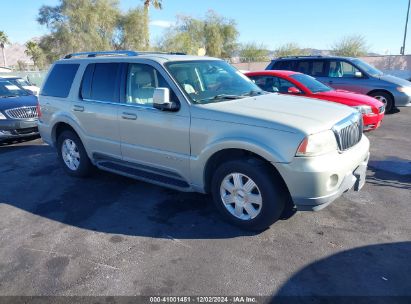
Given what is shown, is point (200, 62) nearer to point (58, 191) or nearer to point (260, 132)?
point (260, 132)

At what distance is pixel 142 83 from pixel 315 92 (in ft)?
15.6

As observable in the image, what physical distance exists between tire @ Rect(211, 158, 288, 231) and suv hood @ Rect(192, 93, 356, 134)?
0.46 m

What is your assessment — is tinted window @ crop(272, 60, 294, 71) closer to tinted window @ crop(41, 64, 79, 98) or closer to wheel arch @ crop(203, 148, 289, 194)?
tinted window @ crop(41, 64, 79, 98)

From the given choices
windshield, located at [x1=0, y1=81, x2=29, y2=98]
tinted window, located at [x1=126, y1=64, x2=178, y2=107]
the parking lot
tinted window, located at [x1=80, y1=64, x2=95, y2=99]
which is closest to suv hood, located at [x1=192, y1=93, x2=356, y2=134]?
tinted window, located at [x1=126, y1=64, x2=178, y2=107]

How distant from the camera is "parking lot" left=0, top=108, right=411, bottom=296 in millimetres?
3021

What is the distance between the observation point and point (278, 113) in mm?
3701

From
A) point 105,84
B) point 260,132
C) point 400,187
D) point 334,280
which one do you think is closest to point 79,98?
point 105,84

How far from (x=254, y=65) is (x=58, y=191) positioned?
3008 cm

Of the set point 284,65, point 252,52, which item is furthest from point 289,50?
point 284,65

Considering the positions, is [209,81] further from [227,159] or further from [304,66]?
[304,66]

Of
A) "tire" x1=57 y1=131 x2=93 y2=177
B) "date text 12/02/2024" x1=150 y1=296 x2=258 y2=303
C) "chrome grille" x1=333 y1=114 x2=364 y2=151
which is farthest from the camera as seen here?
"tire" x1=57 y1=131 x2=93 y2=177

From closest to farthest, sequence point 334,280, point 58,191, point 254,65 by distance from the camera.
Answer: point 334,280, point 58,191, point 254,65

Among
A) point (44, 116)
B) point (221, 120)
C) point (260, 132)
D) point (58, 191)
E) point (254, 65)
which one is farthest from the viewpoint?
point (254, 65)

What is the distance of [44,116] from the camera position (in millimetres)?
5984
